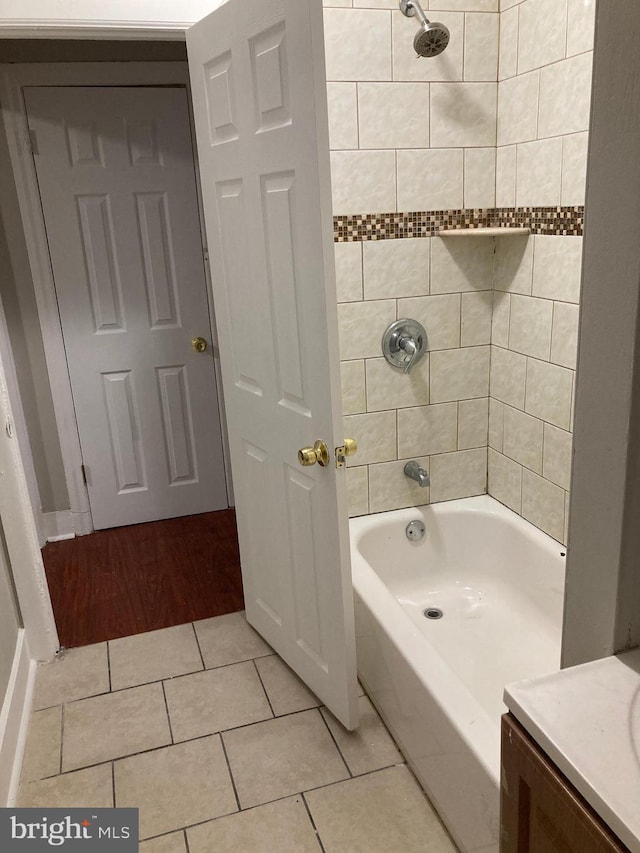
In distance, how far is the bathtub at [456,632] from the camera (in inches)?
64.0

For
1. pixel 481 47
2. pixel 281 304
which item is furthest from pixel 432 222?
pixel 281 304

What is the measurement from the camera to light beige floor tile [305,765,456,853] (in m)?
1.73

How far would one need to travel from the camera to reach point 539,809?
0.91 meters

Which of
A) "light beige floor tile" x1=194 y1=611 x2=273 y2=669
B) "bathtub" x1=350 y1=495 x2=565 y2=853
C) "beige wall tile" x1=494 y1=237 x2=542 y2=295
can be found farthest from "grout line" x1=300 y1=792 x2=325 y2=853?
"beige wall tile" x1=494 y1=237 x2=542 y2=295

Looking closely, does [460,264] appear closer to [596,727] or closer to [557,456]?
[557,456]

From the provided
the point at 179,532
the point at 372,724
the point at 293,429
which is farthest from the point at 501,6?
the point at 179,532

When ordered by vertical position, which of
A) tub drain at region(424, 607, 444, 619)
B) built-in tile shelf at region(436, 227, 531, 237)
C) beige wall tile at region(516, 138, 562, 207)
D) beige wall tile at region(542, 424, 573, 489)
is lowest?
tub drain at region(424, 607, 444, 619)

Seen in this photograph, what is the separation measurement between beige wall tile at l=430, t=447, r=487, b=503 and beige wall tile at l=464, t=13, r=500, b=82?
1.35 metres

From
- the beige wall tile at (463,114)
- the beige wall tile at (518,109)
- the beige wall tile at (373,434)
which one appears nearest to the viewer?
the beige wall tile at (518,109)

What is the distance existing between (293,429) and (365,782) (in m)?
1.01

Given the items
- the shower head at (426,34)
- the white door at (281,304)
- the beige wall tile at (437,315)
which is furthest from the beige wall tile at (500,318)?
the white door at (281,304)

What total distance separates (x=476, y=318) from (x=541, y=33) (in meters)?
0.93

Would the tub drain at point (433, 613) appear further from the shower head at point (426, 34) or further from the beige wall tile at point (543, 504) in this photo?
the shower head at point (426, 34)

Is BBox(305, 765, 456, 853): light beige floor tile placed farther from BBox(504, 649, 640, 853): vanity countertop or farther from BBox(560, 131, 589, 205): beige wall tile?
BBox(560, 131, 589, 205): beige wall tile
